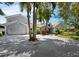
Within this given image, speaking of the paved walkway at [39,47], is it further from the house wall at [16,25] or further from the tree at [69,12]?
the tree at [69,12]

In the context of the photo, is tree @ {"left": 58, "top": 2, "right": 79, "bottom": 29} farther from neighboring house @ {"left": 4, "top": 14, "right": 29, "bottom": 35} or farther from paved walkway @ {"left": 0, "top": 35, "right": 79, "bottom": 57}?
neighboring house @ {"left": 4, "top": 14, "right": 29, "bottom": 35}

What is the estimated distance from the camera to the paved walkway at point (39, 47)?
3.65 meters

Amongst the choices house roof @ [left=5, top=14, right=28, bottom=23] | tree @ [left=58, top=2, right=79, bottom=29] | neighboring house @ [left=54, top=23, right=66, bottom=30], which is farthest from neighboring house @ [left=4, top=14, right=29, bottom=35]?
tree @ [left=58, top=2, right=79, bottom=29]

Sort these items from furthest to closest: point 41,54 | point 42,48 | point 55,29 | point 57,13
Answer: point 57,13 → point 55,29 → point 42,48 → point 41,54

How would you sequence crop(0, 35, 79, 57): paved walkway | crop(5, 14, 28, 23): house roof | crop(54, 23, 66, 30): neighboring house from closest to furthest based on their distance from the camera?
crop(0, 35, 79, 57): paved walkway → crop(5, 14, 28, 23): house roof → crop(54, 23, 66, 30): neighboring house

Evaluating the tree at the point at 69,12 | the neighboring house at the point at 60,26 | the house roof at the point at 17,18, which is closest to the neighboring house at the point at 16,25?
the house roof at the point at 17,18

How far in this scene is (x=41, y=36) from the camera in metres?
4.13

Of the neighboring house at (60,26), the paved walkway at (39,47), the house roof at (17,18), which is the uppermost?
the house roof at (17,18)

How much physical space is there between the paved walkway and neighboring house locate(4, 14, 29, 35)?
0.16 m

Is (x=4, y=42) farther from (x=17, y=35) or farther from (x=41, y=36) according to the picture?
(x=41, y=36)

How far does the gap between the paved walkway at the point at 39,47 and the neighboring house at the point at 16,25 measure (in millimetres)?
162

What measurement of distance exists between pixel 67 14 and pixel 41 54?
173cm

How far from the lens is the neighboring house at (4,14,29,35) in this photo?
4.21 metres

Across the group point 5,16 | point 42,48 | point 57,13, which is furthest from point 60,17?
point 5,16
